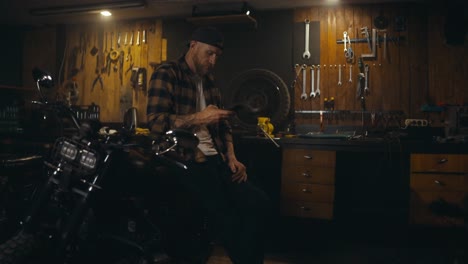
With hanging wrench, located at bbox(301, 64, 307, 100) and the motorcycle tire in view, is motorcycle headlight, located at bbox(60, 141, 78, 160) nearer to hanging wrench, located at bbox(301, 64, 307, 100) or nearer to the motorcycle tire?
the motorcycle tire

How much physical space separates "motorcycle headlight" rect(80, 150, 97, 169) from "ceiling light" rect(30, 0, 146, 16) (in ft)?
10.3

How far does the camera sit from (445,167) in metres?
3.15

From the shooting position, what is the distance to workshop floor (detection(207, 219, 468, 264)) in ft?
9.78

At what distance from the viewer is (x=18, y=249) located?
1622mm

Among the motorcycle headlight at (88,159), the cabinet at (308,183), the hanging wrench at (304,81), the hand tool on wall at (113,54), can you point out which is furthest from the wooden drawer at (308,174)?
the hand tool on wall at (113,54)

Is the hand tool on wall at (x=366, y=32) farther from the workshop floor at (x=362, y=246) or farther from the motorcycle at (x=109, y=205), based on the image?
the motorcycle at (x=109, y=205)

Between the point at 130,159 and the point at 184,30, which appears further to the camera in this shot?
the point at 184,30

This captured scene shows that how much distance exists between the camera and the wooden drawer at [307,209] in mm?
3295

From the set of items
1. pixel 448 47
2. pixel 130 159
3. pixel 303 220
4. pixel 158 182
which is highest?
pixel 448 47

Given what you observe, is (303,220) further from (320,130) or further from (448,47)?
(448,47)

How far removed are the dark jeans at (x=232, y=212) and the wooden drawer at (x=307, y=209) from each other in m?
1.25

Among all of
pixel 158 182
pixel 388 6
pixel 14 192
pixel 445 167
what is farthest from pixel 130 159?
pixel 388 6

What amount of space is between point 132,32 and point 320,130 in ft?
8.95

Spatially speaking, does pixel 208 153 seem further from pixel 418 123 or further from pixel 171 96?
pixel 418 123
